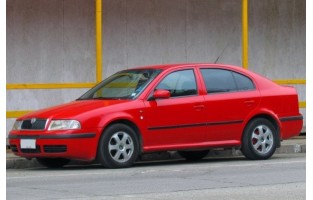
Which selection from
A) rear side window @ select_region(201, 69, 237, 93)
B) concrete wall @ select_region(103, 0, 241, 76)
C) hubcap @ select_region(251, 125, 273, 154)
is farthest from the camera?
concrete wall @ select_region(103, 0, 241, 76)

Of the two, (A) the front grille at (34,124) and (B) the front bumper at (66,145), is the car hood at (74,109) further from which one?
(B) the front bumper at (66,145)

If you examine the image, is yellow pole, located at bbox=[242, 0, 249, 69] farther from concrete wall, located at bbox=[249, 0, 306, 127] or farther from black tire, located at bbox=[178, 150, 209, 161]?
black tire, located at bbox=[178, 150, 209, 161]

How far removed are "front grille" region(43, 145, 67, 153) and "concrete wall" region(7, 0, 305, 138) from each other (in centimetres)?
400

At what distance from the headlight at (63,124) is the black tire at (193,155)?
9.51 ft

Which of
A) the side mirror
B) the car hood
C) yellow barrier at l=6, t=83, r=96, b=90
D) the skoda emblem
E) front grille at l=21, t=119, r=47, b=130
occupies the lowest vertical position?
front grille at l=21, t=119, r=47, b=130

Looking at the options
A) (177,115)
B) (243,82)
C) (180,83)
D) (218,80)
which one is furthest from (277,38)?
(177,115)

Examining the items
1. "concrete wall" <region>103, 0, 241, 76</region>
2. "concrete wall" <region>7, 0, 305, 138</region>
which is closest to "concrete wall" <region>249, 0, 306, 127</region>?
"concrete wall" <region>7, 0, 305, 138</region>

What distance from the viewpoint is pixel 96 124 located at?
44.3 feet

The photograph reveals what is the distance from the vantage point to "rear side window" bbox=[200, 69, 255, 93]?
585 inches

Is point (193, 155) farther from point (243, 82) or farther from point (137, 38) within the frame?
point (137, 38)

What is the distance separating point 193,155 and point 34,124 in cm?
336

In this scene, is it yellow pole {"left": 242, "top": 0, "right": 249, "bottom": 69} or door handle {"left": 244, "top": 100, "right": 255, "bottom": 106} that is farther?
yellow pole {"left": 242, "top": 0, "right": 249, "bottom": 69}

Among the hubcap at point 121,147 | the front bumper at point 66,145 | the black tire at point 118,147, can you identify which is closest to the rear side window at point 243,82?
the black tire at point 118,147

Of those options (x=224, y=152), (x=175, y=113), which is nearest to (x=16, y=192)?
(x=175, y=113)
